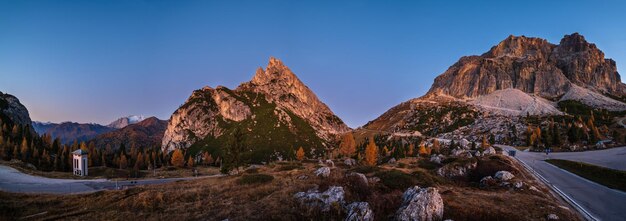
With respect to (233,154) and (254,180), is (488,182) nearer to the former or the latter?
(254,180)

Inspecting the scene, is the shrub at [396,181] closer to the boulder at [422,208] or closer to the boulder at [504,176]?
the boulder at [422,208]

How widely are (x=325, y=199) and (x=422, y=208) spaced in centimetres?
590

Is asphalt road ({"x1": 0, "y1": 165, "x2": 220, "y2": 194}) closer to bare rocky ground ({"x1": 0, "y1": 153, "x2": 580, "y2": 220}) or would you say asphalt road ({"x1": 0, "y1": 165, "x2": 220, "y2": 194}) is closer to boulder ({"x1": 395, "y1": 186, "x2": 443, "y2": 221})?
bare rocky ground ({"x1": 0, "y1": 153, "x2": 580, "y2": 220})

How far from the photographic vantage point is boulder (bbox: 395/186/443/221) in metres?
14.5

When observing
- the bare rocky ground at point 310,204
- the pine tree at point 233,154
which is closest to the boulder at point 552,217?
the bare rocky ground at point 310,204

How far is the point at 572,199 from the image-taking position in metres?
28.5

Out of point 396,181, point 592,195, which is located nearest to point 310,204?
point 396,181

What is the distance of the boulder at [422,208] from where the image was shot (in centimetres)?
1454

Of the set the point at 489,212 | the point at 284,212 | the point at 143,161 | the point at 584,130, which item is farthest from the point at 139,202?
the point at 584,130

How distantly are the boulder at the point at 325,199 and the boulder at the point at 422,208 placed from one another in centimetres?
400

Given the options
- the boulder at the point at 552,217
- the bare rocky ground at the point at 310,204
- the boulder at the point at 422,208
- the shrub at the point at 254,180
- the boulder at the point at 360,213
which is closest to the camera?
the boulder at the point at 360,213

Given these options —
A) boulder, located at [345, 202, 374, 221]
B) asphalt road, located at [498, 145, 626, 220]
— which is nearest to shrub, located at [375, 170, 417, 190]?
boulder, located at [345, 202, 374, 221]

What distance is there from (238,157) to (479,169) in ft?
171

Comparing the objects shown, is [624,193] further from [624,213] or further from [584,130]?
[584,130]
